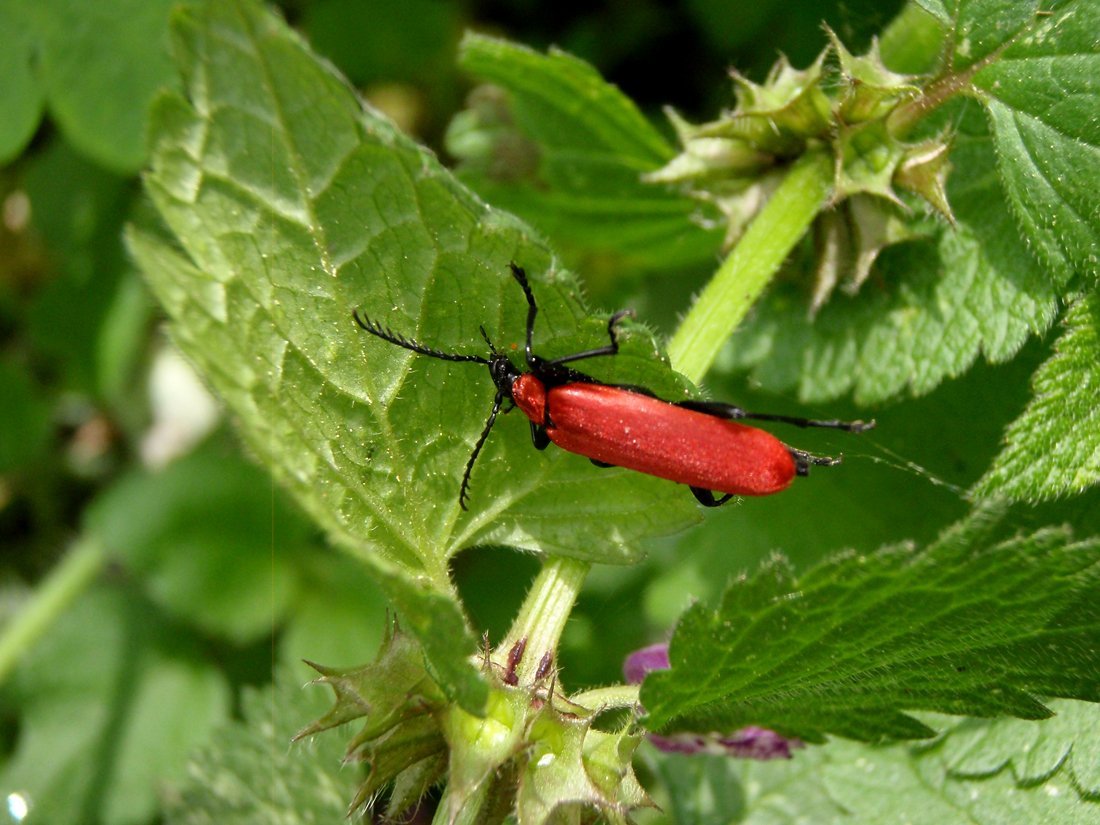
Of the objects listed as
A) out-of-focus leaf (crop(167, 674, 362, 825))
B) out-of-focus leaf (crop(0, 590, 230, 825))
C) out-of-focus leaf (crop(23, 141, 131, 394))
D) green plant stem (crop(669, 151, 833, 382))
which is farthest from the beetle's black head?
out-of-focus leaf (crop(23, 141, 131, 394))

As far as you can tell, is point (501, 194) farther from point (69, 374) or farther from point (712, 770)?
point (69, 374)

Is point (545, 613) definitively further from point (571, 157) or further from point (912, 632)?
point (571, 157)

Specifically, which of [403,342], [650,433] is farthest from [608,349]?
[403,342]

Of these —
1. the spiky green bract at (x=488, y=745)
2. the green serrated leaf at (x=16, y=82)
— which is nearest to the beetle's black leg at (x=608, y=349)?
the spiky green bract at (x=488, y=745)

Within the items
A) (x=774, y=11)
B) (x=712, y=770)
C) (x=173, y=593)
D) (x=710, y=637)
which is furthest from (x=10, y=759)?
(x=774, y=11)

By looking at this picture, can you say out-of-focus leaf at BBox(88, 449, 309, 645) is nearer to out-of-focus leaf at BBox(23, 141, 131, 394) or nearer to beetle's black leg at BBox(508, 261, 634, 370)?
out-of-focus leaf at BBox(23, 141, 131, 394)
